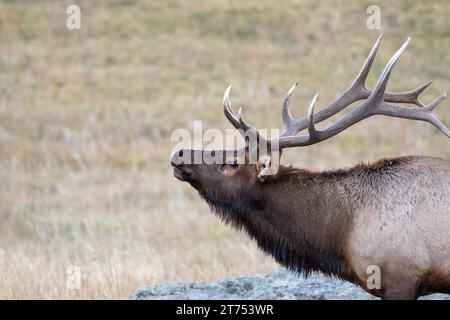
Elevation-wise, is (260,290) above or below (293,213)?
below

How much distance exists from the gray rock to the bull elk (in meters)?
0.85

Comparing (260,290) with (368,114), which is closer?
(368,114)

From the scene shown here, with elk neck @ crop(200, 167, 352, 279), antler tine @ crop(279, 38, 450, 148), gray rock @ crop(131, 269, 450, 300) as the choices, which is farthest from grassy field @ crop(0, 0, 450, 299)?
antler tine @ crop(279, 38, 450, 148)

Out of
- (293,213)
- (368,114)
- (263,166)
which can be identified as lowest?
(293,213)

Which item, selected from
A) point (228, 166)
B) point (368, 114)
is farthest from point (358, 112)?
point (228, 166)

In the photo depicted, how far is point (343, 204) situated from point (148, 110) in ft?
58.5

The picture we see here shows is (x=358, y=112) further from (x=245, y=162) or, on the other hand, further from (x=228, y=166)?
(x=228, y=166)

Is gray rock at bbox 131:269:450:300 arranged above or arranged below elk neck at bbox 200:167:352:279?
below

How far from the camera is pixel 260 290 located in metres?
8.52

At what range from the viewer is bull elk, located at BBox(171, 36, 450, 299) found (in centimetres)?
689

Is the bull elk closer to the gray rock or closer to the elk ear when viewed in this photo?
the elk ear

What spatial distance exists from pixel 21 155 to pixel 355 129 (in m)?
7.72

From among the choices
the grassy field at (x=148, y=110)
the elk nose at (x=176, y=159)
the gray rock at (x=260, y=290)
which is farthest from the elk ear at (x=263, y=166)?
the grassy field at (x=148, y=110)
